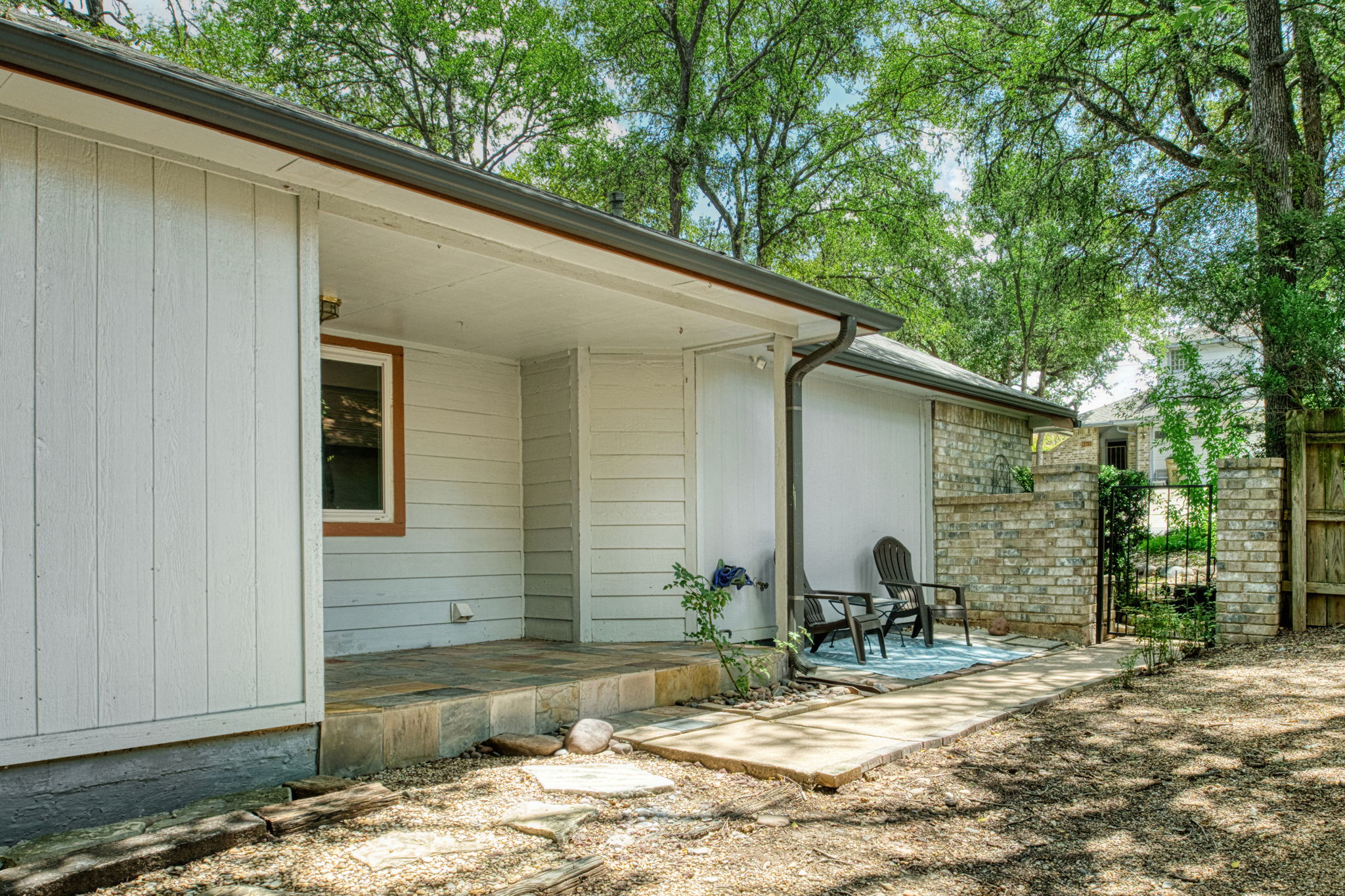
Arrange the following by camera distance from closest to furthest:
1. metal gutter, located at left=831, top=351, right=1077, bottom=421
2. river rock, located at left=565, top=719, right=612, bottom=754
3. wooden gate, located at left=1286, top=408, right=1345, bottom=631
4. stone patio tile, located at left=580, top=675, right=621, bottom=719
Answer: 1. river rock, located at left=565, top=719, right=612, bottom=754
2. stone patio tile, located at left=580, top=675, right=621, bottom=719
3. wooden gate, located at left=1286, top=408, right=1345, bottom=631
4. metal gutter, located at left=831, top=351, right=1077, bottom=421

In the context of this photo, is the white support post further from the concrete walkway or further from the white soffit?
the white soffit

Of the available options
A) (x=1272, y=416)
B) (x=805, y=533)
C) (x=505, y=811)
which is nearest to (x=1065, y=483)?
(x=1272, y=416)

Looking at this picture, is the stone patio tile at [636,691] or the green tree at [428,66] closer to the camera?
the stone patio tile at [636,691]

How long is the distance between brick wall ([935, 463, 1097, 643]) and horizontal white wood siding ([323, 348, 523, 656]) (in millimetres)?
4354

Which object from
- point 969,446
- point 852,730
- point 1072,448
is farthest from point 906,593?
point 1072,448

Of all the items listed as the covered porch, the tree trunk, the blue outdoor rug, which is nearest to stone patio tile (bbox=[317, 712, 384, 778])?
the covered porch

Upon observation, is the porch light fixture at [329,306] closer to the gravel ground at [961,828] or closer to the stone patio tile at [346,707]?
the stone patio tile at [346,707]

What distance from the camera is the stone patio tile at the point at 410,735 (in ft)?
11.8

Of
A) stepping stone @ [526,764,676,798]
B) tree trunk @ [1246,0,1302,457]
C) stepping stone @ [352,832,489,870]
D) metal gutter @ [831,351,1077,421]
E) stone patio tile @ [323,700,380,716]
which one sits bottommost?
stepping stone @ [526,764,676,798]

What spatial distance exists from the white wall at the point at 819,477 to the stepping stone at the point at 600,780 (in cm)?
276

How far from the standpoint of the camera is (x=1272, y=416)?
758 centimetres

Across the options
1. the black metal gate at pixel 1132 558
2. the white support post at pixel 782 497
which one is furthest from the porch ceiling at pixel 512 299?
the black metal gate at pixel 1132 558

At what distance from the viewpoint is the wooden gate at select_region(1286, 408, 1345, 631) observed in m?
6.64

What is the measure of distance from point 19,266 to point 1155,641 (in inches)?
259
